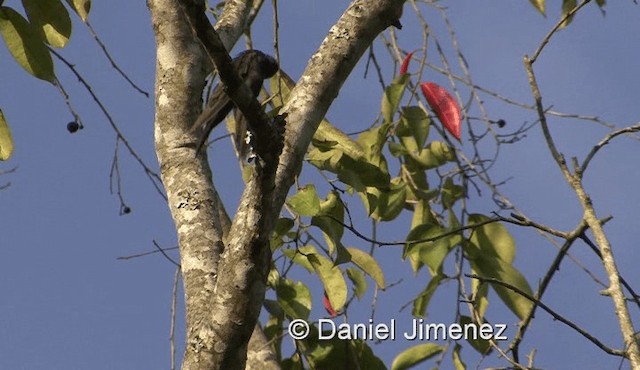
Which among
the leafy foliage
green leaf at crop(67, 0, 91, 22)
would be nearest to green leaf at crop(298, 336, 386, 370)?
the leafy foliage

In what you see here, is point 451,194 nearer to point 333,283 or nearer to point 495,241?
point 495,241

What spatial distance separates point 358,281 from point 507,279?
54 centimetres

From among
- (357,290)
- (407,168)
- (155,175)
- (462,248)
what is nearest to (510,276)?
(462,248)

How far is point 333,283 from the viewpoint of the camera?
3.50m

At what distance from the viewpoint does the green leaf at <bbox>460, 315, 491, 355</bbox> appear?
11.3 feet

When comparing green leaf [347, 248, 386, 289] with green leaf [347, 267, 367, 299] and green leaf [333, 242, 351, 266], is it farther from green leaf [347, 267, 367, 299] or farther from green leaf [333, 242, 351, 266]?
green leaf [333, 242, 351, 266]

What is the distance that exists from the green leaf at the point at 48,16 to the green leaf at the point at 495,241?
141 cm

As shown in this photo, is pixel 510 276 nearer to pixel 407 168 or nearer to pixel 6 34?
pixel 407 168

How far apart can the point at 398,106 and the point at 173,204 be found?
117 cm

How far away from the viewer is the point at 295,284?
3570 millimetres

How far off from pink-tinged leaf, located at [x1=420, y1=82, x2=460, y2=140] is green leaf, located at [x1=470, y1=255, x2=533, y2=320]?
481 millimetres

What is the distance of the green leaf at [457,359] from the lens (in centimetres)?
346

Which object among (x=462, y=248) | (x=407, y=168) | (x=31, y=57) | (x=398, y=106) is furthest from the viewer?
(x=407, y=168)

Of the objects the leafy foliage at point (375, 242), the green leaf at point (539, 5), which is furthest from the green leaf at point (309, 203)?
the green leaf at point (539, 5)
